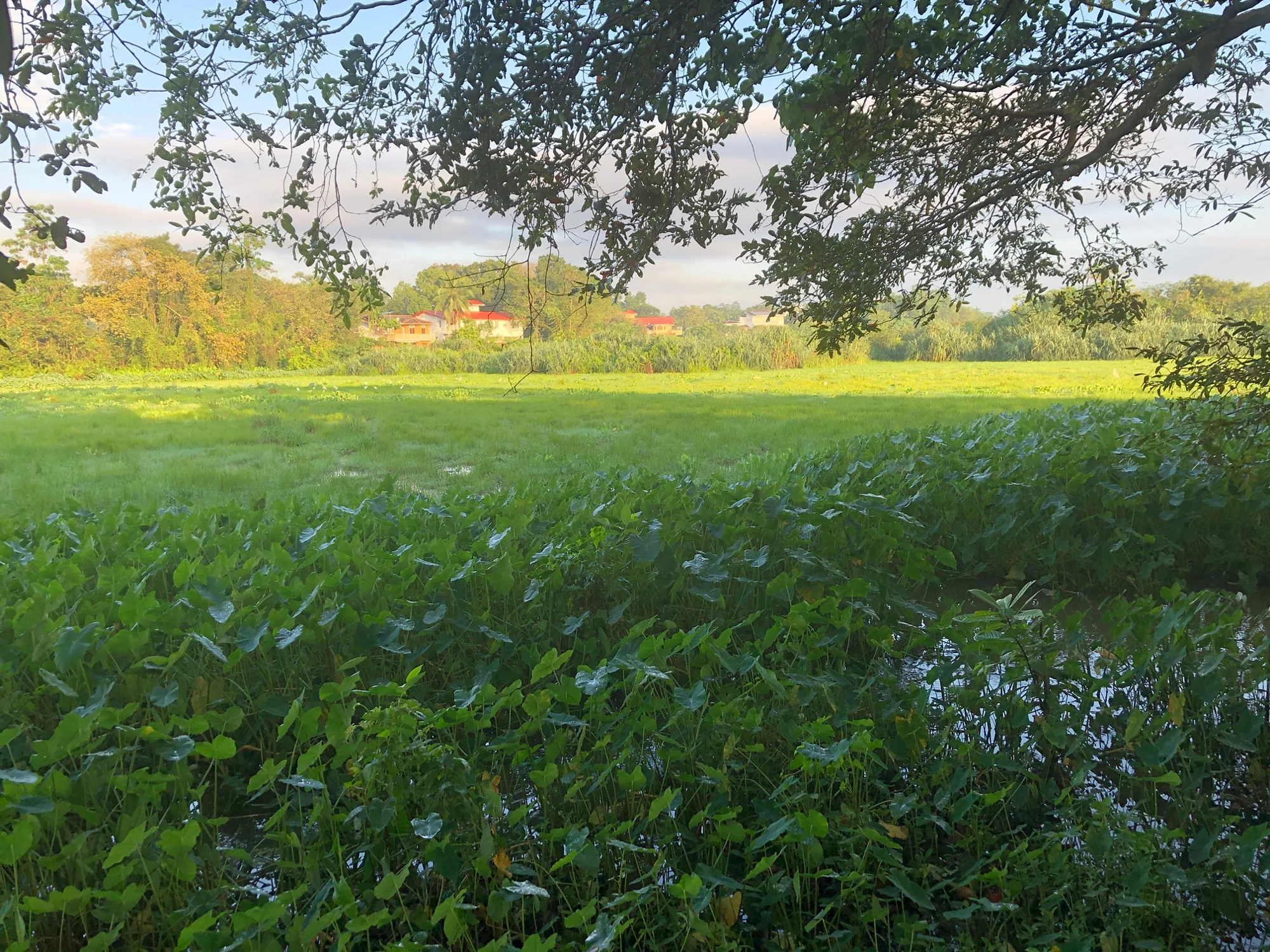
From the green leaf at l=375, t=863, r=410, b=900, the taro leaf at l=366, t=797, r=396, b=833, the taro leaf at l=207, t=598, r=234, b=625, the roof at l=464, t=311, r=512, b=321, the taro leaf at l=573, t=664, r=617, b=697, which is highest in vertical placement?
the roof at l=464, t=311, r=512, b=321

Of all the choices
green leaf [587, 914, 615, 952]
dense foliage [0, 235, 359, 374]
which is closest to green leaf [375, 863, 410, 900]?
green leaf [587, 914, 615, 952]

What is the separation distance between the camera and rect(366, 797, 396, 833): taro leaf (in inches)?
78.4

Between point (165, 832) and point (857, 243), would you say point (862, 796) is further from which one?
point (857, 243)

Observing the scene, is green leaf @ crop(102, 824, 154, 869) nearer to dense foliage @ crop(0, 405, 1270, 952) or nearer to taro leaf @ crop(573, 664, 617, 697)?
dense foliage @ crop(0, 405, 1270, 952)

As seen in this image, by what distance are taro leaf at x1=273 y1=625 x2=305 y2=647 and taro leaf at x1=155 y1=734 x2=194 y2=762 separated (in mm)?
405

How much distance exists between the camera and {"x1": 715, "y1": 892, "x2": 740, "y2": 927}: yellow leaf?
193 centimetres

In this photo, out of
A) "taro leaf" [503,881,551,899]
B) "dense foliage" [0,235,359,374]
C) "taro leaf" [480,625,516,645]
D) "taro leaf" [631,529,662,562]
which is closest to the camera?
"taro leaf" [503,881,551,899]

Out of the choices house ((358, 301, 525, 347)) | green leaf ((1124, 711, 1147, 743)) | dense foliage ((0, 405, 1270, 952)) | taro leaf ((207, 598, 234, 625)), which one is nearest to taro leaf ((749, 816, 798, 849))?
dense foliage ((0, 405, 1270, 952))

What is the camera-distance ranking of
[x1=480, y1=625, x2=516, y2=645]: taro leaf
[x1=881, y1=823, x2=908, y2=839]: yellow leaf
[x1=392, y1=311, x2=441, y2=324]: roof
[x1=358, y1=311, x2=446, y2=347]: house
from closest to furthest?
[x1=881, y1=823, x2=908, y2=839]: yellow leaf, [x1=480, y1=625, x2=516, y2=645]: taro leaf, [x1=358, y1=311, x2=446, y2=347]: house, [x1=392, y1=311, x2=441, y2=324]: roof

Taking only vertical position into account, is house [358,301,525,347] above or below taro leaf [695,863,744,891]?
above

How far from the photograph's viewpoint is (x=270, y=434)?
10.5m

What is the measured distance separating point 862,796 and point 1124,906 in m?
0.70

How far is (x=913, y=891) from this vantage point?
190 cm

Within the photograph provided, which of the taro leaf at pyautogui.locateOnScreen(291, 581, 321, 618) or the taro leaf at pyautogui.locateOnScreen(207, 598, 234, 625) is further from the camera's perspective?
the taro leaf at pyautogui.locateOnScreen(291, 581, 321, 618)
